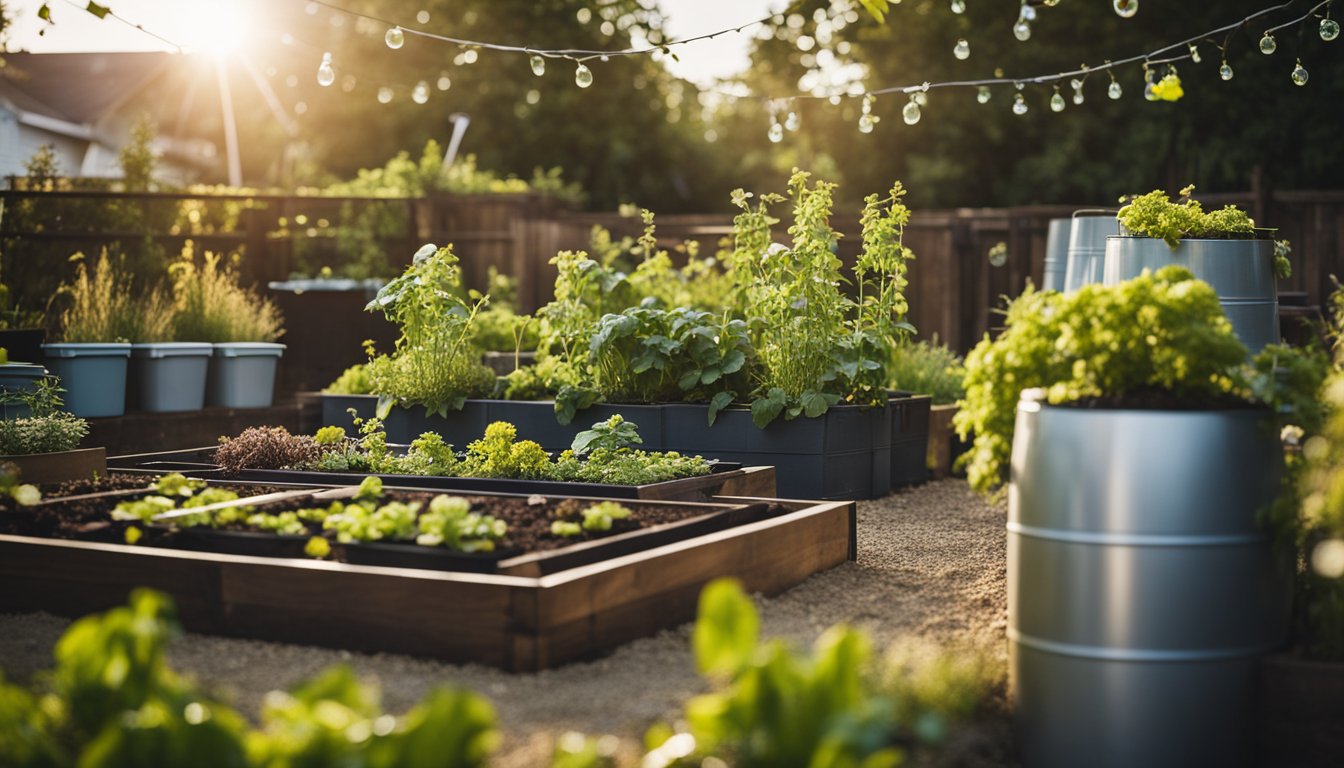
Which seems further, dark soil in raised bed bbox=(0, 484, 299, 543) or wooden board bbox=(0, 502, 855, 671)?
dark soil in raised bed bbox=(0, 484, 299, 543)

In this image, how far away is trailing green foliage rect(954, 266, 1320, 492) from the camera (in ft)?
9.11

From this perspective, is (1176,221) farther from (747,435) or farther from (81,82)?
(81,82)

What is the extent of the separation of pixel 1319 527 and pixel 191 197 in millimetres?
8483

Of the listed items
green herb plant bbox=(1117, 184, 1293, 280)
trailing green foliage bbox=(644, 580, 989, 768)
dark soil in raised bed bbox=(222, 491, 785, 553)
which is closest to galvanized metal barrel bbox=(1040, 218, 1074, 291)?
green herb plant bbox=(1117, 184, 1293, 280)

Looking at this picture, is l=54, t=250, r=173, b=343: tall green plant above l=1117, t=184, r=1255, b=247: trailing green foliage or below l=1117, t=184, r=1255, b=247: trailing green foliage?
below

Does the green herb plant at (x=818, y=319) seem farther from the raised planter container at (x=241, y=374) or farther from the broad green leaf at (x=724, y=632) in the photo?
the broad green leaf at (x=724, y=632)

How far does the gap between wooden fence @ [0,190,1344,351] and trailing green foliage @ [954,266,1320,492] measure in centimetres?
645

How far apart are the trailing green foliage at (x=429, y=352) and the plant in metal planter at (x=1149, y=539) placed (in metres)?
3.73

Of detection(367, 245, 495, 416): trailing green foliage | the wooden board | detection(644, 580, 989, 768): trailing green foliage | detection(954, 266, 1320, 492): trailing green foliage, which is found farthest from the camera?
detection(367, 245, 495, 416): trailing green foliage

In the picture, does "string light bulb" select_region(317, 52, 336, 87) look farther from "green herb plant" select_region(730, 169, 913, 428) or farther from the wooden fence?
the wooden fence

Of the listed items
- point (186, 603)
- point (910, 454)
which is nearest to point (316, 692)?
point (186, 603)

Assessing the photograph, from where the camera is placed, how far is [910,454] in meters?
Result: 6.70

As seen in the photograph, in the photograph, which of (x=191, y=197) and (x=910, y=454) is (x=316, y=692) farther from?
(x=191, y=197)

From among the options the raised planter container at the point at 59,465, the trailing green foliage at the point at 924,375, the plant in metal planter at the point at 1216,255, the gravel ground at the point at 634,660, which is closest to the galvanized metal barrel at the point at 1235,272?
the plant in metal planter at the point at 1216,255
